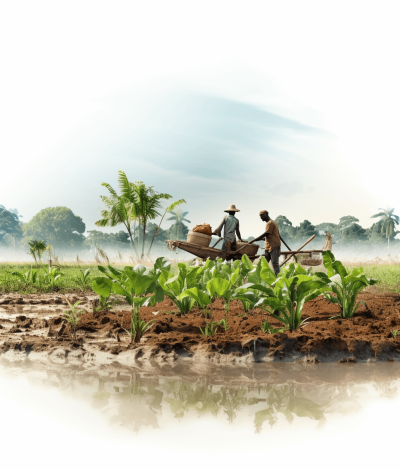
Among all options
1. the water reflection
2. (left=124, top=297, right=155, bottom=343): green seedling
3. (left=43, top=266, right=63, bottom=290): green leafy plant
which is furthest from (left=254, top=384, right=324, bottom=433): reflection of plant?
(left=43, top=266, right=63, bottom=290): green leafy plant

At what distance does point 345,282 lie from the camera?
16.5ft

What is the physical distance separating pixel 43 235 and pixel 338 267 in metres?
79.3

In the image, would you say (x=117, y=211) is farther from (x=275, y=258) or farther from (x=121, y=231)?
(x=121, y=231)

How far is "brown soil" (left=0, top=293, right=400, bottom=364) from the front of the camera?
4105 millimetres

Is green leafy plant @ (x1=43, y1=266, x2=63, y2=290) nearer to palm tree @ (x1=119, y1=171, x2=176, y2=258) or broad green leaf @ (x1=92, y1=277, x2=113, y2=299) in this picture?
broad green leaf @ (x1=92, y1=277, x2=113, y2=299)

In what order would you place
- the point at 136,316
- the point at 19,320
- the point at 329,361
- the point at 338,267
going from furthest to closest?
the point at 19,320 < the point at 338,267 < the point at 136,316 < the point at 329,361

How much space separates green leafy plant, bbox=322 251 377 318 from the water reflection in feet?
4.03

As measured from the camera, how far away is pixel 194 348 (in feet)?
13.8

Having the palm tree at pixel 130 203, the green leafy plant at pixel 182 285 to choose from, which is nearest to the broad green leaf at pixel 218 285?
the green leafy plant at pixel 182 285

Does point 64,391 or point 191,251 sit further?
point 191,251

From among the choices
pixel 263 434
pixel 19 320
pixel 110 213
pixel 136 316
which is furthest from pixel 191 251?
pixel 110 213

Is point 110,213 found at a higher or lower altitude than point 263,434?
higher

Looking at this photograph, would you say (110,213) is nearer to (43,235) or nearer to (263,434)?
(263,434)

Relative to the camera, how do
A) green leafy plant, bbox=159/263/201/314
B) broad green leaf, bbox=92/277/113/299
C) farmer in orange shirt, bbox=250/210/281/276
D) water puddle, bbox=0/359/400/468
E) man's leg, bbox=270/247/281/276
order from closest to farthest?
water puddle, bbox=0/359/400/468, broad green leaf, bbox=92/277/113/299, green leafy plant, bbox=159/263/201/314, farmer in orange shirt, bbox=250/210/281/276, man's leg, bbox=270/247/281/276
